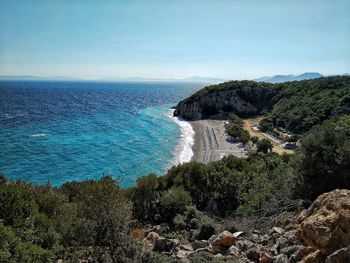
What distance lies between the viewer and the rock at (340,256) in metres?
9.45

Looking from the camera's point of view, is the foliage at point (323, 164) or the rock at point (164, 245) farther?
the foliage at point (323, 164)

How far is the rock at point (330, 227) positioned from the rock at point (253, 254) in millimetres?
3777

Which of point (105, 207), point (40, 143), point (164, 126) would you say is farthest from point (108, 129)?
point (105, 207)

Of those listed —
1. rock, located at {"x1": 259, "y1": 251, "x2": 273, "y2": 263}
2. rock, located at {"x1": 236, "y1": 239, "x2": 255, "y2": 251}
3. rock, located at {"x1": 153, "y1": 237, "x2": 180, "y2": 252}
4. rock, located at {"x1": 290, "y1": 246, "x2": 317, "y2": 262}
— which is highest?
rock, located at {"x1": 290, "y1": 246, "x2": 317, "y2": 262}

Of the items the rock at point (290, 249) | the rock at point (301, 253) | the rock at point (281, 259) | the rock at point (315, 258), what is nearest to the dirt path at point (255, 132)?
the rock at point (290, 249)

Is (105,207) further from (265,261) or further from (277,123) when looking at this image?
(277,123)

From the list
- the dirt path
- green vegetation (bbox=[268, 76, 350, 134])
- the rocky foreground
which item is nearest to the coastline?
the dirt path

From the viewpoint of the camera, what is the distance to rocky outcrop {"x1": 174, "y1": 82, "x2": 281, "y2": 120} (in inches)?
5089

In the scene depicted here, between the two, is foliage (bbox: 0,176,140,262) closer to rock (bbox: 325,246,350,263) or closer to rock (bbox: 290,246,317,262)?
rock (bbox: 290,246,317,262)

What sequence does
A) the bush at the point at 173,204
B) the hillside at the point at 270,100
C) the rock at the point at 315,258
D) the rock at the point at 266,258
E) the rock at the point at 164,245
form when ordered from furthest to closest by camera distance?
1. the hillside at the point at 270,100
2. the bush at the point at 173,204
3. the rock at the point at 164,245
4. the rock at the point at 266,258
5. the rock at the point at 315,258

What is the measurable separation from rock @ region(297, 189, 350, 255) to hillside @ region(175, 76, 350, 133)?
3480 inches

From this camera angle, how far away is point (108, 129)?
10231 centimetres

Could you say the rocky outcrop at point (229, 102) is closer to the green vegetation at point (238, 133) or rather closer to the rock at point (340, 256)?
the green vegetation at point (238, 133)

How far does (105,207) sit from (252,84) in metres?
129
